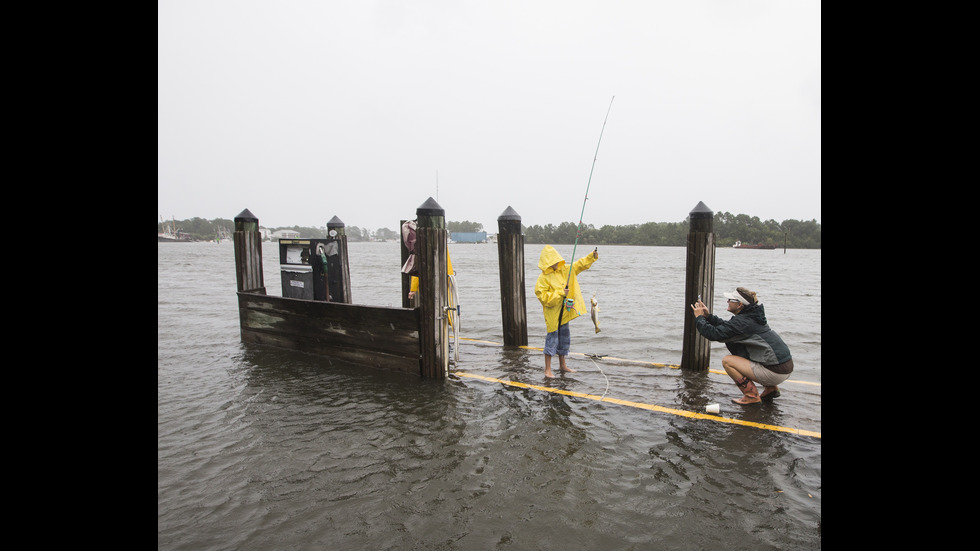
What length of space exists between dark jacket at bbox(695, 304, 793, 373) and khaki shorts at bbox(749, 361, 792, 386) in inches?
1.9

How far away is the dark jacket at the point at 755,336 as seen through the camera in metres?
5.78

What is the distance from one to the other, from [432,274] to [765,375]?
4.31m

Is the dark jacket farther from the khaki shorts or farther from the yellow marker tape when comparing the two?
the yellow marker tape

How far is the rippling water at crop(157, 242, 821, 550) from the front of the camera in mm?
3734

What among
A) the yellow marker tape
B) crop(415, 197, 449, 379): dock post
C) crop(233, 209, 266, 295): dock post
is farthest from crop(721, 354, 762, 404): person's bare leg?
crop(233, 209, 266, 295): dock post

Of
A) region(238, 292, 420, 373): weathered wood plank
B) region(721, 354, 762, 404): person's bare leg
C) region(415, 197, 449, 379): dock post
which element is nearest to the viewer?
region(721, 354, 762, 404): person's bare leg

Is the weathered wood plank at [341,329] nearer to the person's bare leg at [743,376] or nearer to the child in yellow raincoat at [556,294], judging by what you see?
the child in yellow raincoat at [556,294]

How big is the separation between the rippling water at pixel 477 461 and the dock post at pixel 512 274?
863 mm

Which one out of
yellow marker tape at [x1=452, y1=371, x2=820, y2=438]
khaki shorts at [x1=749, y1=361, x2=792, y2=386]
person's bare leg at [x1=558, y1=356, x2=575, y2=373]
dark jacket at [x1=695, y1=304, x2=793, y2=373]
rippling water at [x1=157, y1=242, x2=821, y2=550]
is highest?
dark jacket at [x1=695, y1=304, x2=793, y2=373]

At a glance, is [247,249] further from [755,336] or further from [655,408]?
[755,336]
